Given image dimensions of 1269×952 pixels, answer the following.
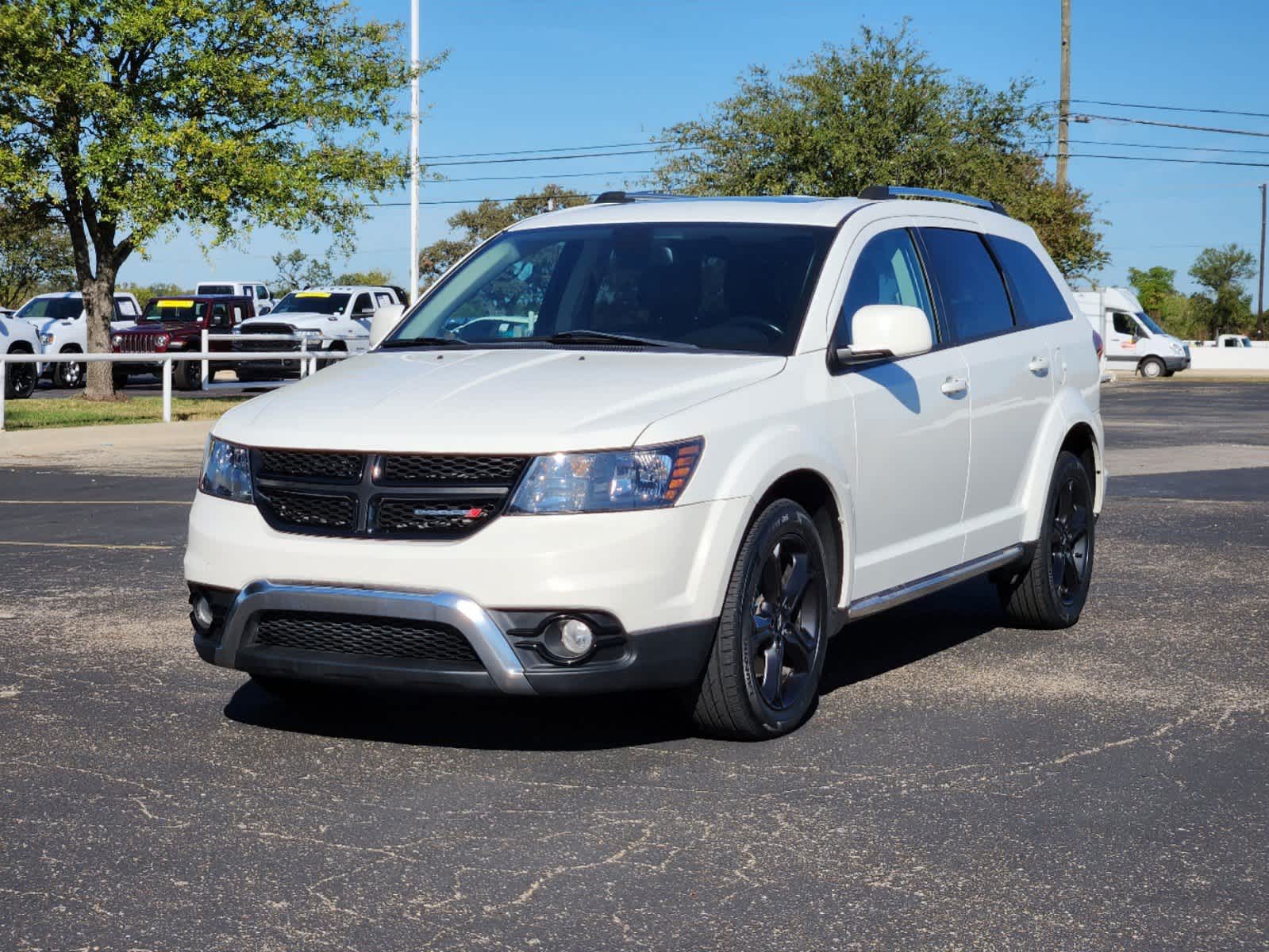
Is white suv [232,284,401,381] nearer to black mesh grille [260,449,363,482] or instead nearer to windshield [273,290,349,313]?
windshield [273,290,349,313]

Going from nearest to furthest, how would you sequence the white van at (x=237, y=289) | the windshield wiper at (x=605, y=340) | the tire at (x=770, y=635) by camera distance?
the tire at (x=770, y=635) < the windshield wiper at (x=605, y=340) < the white van at (x=237, y=289)

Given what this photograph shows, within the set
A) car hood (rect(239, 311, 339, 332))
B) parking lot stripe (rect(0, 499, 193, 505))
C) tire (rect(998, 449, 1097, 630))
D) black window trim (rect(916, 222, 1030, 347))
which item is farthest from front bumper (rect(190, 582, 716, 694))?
car hood (rect(239, 311, 339, 332))

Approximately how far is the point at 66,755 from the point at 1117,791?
10.6 feet

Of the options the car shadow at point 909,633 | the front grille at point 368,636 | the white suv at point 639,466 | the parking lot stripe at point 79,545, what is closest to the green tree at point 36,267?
the parking lot stripe at point 79,545

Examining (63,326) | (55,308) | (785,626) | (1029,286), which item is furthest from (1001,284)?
(55,308)

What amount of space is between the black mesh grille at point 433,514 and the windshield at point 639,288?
125 centimetres

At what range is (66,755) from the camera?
5.54m

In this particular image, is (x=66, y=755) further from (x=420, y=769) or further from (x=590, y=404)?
(x=590, y=404)

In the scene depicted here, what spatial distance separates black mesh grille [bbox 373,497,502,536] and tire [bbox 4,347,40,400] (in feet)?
86.9

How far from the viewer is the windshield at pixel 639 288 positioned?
20.6 feet

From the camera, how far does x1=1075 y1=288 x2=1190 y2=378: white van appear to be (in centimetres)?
5059

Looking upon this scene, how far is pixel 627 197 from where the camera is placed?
24.6 ft

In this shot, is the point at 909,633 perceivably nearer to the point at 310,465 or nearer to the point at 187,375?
the point at 310,465

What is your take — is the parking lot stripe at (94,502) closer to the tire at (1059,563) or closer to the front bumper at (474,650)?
the tire at (1059,563)
